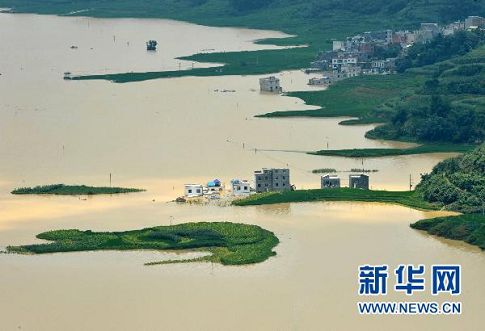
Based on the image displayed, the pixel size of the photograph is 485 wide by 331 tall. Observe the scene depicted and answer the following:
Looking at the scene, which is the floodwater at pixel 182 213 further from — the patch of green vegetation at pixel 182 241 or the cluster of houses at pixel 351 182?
the cluster of houses at pixel 351 182

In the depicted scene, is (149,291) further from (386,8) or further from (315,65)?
(386,8)

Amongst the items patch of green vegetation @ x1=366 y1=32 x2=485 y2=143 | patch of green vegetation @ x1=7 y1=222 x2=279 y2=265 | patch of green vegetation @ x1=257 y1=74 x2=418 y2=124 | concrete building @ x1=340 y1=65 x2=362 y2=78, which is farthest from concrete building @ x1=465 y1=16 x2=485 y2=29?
patch of green vegetation @ x1=7 y1=222 x2=279 y2=265

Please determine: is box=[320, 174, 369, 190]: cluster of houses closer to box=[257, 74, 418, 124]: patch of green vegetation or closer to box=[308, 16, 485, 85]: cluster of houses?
box=[257, 74, 418, 124]: patch of green vegetation

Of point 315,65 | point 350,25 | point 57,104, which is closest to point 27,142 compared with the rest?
point 57,104

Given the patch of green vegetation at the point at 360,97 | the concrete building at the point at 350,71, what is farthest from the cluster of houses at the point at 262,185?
the concrete building at the point at 350,71

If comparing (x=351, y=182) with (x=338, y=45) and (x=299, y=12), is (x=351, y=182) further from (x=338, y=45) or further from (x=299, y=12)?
(x=299, y=12)

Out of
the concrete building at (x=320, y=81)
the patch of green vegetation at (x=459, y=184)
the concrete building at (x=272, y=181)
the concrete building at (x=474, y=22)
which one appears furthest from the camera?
the concrete building at (x=474, y=22)

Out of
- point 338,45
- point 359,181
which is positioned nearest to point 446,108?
point 359,181
